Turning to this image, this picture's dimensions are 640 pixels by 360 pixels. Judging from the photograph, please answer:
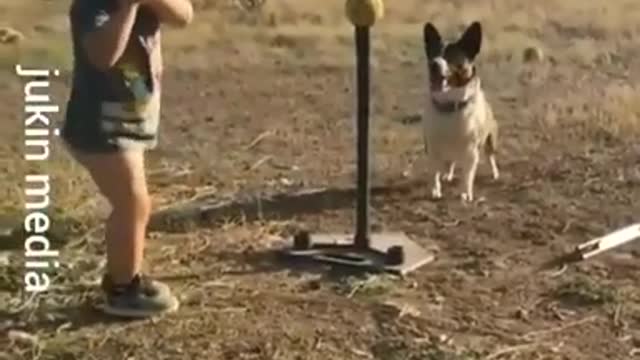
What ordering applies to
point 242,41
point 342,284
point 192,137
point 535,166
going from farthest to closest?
Result: point 242,41
point 192,137
point 535,166
point 342,284

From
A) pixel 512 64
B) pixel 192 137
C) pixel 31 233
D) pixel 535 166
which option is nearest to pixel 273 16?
pixel 512 64

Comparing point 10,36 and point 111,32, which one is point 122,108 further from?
point 10,36

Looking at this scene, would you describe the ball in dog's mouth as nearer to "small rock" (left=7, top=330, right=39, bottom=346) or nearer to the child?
the child

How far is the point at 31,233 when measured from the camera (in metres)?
5.48

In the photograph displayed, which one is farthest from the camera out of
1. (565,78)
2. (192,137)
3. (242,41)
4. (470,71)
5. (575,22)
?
(575,22)

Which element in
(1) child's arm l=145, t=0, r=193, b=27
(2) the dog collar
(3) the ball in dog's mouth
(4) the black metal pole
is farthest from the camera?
(2) the dog collar

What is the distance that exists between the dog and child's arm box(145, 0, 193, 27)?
176 centimetres

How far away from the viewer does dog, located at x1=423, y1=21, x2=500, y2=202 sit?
6.31m

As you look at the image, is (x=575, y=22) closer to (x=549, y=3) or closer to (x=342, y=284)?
(x=549, y=3)

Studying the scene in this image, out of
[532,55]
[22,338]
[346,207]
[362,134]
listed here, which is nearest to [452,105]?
[346,207]

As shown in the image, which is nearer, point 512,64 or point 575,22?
point 512,64

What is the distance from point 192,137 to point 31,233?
189 cm

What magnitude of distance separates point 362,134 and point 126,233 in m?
1.01

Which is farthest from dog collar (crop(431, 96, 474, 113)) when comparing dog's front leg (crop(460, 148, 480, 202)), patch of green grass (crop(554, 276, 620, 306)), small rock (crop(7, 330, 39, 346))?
small rock (crop(7, 330, 39, 346))
